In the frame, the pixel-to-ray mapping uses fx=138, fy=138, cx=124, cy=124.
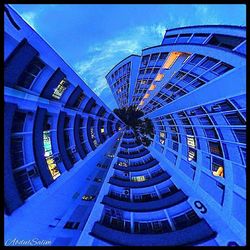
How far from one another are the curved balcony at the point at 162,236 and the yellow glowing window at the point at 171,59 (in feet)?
59.1

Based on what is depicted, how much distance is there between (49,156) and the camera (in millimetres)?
13586

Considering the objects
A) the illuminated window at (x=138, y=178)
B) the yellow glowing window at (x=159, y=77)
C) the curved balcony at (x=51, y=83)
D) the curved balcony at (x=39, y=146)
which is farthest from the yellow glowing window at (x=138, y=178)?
the curved balcony at (x=51, y=83)

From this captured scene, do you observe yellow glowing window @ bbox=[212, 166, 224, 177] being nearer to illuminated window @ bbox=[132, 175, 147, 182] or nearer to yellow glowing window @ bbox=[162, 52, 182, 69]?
illuminated window @ bbox=[132, 175, 147, 182]


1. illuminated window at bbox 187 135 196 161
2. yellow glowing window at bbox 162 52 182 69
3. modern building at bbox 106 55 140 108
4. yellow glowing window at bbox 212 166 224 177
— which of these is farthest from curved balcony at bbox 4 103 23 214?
modern building at bbox 106 55 140 108

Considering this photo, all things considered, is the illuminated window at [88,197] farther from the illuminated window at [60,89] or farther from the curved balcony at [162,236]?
the illuminated window at [60,89]

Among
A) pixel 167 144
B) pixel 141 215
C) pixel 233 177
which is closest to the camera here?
pixel 233 177

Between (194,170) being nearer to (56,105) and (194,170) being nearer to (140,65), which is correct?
(56,105)

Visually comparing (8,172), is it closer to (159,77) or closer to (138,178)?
(138,178)

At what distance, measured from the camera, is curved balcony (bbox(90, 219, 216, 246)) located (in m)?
11.6

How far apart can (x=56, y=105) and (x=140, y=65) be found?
1828 cm

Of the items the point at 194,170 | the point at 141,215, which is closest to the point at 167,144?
the point at 194,170

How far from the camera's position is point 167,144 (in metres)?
26.0

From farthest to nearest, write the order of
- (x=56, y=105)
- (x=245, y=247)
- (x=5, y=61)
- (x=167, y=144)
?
(x=167, y=144), (x=56, y=105), (x=245, y=247), (x=5, y=61)

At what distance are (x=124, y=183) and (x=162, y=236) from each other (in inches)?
344
